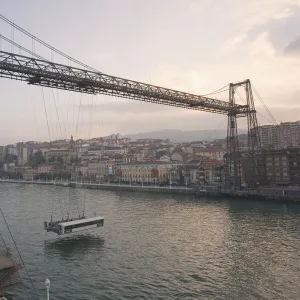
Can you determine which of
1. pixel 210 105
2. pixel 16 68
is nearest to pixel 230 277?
pixel 16 68

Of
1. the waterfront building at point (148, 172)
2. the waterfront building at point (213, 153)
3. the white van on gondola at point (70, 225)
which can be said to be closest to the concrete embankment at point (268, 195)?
the waterfront building at point (148, 172)

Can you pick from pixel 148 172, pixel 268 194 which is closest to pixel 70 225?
pixel 268 194

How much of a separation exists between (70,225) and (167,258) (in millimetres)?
2764

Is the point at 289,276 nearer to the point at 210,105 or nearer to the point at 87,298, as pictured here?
the point at 87,298

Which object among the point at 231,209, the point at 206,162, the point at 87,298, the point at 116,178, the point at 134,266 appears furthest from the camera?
the point at 116,178

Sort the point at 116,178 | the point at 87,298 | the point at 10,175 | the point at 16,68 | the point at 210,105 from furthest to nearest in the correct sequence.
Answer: the point at 10,175 → the point at 116,178 → the point at 210,105 → the point at 16,68 → the point at 87,298

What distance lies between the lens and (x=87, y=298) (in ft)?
16.4

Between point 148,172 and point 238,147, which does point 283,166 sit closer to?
point 238,147

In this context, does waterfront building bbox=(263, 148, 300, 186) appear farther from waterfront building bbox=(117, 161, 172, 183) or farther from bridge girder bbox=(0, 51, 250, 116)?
waterfront building bbox=(117, 161, 172, 183)

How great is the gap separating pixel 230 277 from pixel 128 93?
7945 mm

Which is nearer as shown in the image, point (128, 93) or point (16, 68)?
point (16, 68)

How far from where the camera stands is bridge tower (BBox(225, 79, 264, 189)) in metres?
17.3

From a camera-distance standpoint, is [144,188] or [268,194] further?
[144,188]

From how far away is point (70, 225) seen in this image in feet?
28.0
